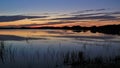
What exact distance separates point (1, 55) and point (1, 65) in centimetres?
303

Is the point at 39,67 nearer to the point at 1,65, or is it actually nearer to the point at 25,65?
the point at 25,65

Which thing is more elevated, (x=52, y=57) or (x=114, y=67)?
(x=114, y=67)

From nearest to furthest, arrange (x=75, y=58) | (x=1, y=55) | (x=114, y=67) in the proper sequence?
(x=114, y=67) < (x=75, y=58) < (x=1, y=55)

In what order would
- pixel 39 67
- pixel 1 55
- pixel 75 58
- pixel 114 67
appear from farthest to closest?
1. pixel 1 55
2. pixel 75 58
3. pixel 39 67
4. pixel 114 67

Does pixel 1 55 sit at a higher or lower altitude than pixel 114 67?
lower

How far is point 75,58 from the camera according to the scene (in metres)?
14.4

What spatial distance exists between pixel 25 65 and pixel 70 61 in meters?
2.84

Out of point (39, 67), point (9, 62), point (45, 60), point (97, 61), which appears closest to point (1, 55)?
point (9, 62)

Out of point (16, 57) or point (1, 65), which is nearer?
point (1, 65)

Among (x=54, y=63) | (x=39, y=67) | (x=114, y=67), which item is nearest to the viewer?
(x=114, y=67)

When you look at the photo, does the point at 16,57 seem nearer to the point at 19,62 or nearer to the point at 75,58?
the point at 19,62

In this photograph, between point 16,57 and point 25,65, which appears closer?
point 25,65

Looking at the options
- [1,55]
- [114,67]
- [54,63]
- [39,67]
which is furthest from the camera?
[1,55]

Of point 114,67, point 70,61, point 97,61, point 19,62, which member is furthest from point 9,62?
point 114,67
